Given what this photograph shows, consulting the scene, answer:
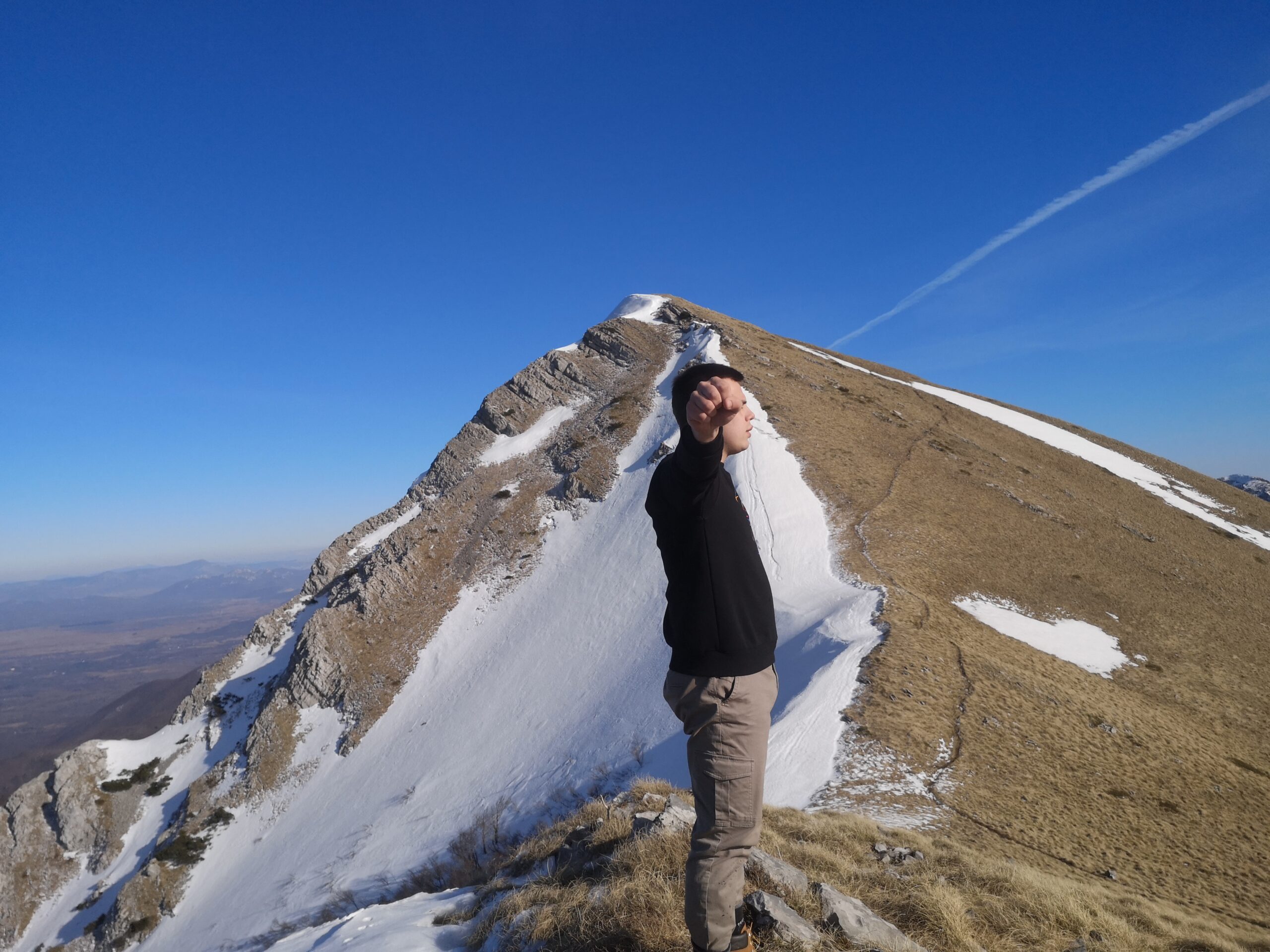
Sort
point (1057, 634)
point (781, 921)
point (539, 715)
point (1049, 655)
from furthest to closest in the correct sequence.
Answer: point (539, 715)
point (1057, 634)
point (1049, 655)
point (781, 921)

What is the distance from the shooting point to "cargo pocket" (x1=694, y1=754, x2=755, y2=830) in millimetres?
3621

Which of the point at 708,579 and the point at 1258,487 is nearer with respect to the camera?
the point at 708,579

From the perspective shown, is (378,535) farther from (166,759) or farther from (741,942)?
(741,942)

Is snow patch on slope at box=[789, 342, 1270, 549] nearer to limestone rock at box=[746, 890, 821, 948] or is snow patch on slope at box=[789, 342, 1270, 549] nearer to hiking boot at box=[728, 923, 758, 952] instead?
limestone rock at box=[746, 890, 821, 948]

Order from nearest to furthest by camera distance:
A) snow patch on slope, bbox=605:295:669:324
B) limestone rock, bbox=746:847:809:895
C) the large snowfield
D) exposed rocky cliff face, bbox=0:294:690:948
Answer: limestone rock, bbox=746:847:809:895 < the large snowfield < exposed rocky cliff face, bbox=0:294:690:948 < snow patch on slope, bbox=605:295:669:324

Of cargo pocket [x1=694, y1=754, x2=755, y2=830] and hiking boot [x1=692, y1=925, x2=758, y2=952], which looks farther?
hiking boot [x1=692, y1=925, x2=758, y2=952]

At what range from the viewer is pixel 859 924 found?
184 inches

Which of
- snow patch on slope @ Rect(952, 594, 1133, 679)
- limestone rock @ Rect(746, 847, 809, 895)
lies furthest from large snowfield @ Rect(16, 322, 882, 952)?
limestone rock @ Rect(746, 847, 809, 895)

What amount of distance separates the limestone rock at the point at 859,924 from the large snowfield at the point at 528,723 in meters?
6.21

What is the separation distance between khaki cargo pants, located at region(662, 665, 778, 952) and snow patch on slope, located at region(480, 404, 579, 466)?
126 feet

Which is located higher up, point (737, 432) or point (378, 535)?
point (737, 432)

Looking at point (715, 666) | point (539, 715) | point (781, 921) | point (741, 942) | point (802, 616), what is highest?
point (715, 666)

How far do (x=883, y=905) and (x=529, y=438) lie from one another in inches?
1532

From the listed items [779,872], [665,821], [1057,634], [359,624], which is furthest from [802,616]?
[359,624]
